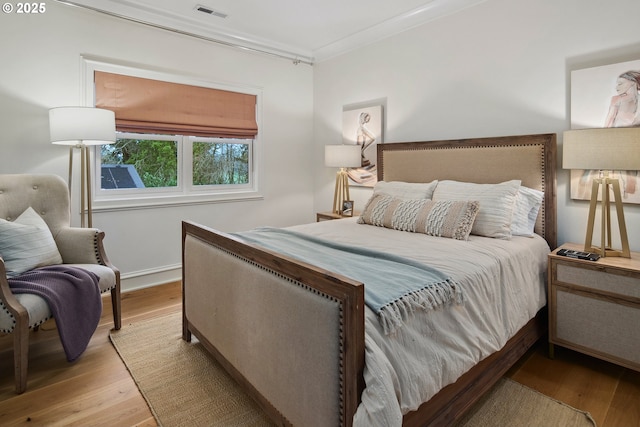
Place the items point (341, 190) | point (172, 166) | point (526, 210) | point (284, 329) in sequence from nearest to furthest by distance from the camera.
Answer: point (284, 329), point (526, 210), point (172, 166), point (341, 190)

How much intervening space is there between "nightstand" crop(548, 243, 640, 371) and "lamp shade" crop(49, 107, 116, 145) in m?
3.13

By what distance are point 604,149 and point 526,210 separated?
25.5 inches

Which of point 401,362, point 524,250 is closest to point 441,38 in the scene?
point 524,250

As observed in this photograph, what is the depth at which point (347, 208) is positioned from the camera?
12.9 feet

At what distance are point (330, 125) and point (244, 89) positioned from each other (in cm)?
106

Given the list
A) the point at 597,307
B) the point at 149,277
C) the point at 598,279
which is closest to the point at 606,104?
the point at 598,279

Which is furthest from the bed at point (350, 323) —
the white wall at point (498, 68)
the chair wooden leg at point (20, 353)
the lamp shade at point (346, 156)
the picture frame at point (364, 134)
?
the picture frame at point (364, 134)

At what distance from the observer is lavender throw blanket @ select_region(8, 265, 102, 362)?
208cm

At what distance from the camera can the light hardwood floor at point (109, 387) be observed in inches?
69.5

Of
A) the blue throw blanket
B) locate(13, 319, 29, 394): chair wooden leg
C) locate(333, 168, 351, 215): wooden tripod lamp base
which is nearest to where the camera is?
the blue throw blanket

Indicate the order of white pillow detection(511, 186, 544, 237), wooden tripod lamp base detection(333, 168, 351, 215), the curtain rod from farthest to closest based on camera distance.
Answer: wooden tripod lamp base detection(333, 168, 351, 215), the curtain rod, white pillow detection(511, 186, 544, 237)

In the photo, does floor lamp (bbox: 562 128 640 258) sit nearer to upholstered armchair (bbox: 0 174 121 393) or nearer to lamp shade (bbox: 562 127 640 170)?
lamp shade (bbox: 562 127 640 170)

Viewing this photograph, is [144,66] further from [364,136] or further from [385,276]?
[385,276]

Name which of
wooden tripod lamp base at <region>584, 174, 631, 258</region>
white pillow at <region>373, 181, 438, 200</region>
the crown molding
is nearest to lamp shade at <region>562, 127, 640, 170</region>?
wooden tripod lamp base at <region>584, 174, 631, 258</region>
